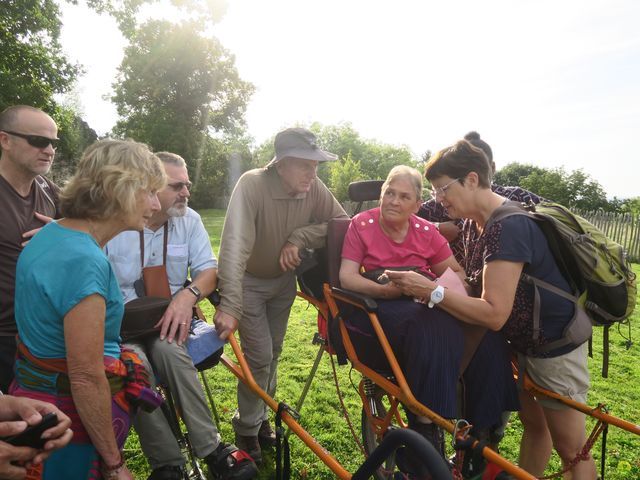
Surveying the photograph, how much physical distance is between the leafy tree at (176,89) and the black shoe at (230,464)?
36326 mm

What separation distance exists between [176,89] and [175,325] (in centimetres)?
3956

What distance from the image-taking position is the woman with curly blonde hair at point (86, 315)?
1.66m

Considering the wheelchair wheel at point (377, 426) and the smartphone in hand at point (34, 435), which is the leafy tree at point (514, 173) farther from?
the smartphone in hand at point (34, 435)

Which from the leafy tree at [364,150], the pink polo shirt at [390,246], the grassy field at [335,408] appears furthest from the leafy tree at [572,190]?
the pink polo shirt at [390,246]

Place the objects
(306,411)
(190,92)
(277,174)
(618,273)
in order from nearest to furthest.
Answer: (618,273)
(277,174)
(306,411)
(190,92)

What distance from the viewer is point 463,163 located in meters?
2.51

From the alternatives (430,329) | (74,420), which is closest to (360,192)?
(430,329)

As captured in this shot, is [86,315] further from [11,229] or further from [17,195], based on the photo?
[17,195]

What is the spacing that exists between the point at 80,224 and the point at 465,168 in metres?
1.89

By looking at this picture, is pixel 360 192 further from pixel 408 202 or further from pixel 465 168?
pixel 465 168

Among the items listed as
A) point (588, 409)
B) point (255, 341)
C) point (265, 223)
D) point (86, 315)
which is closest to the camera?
point (86, 315)

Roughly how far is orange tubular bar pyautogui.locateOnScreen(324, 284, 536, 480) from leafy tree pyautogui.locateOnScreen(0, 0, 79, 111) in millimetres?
17492

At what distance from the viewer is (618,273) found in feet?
7.78

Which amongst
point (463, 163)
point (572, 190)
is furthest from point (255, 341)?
point (572, 190)
